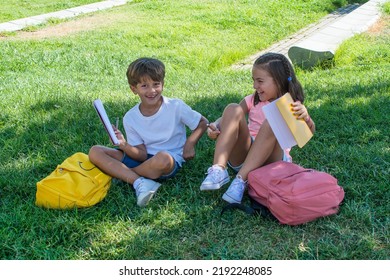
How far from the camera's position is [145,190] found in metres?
3.35

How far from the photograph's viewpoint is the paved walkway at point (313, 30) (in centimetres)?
742

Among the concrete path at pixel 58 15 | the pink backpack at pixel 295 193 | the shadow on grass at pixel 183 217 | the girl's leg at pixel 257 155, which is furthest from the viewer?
the concrete path at pixel 58 15

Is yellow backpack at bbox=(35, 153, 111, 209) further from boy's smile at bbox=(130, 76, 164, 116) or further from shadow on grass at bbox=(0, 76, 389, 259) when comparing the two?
boy's smile at bbox=(130, 76, 164, 116)

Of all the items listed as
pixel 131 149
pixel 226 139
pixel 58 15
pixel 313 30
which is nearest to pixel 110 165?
pixel 131 149

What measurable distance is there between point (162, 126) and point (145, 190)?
0.52 meters

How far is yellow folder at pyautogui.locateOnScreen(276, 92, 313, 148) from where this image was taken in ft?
10.3

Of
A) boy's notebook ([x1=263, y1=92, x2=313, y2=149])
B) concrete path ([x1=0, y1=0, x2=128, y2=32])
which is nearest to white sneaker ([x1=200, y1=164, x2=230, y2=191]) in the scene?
boy's notebook ([x1=263, y1=92, x2=313, y2=149])

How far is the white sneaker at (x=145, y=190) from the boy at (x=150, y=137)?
0.4 inches

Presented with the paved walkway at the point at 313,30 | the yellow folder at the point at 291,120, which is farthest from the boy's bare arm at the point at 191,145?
the paved walkway at the point at 313,30

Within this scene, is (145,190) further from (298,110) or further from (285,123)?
(298,110)

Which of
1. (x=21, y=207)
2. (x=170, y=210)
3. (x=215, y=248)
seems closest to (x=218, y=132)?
(x=170, y=210)

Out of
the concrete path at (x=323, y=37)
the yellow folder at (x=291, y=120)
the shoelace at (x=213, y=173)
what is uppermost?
the yellow folder at (x=291, y=120)

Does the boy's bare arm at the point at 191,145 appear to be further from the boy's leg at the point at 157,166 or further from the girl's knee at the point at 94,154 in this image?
the girl's knee at the point at 94,154

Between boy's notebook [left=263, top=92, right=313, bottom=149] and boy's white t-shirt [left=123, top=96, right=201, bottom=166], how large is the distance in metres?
0.69
